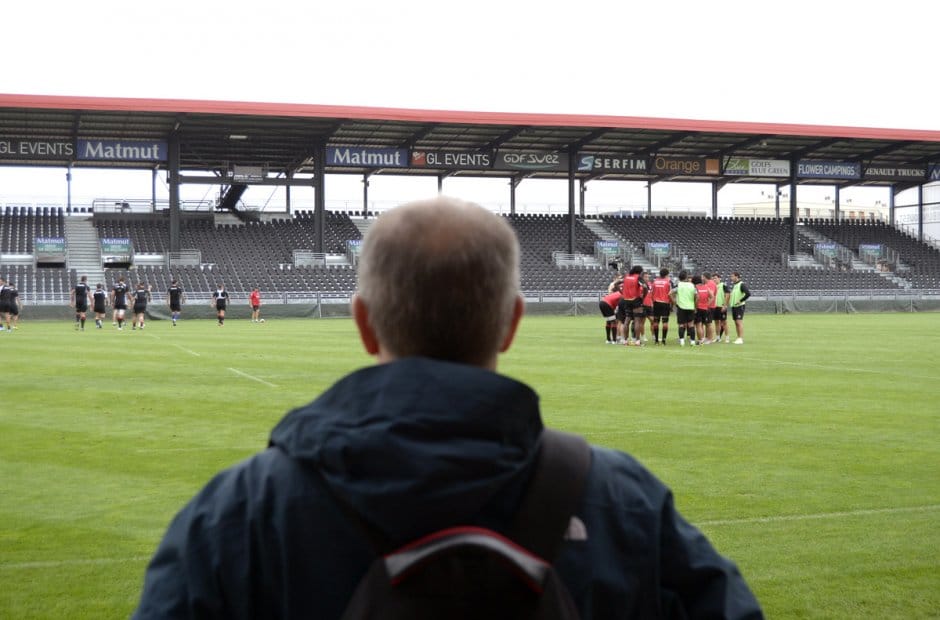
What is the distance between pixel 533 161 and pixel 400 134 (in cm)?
791

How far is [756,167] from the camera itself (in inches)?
2416

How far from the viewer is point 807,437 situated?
10266 millimetres

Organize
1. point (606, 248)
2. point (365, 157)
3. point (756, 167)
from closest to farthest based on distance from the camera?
point (365, 157) → point (606, 248) → point (756, 167)

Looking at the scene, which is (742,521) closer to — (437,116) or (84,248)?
(437,116)

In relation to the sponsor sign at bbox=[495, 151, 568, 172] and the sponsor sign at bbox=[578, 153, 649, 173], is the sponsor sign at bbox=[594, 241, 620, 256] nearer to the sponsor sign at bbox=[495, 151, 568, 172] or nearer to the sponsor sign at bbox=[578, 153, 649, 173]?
the sponsor sign at bbox=[578, 153, 649, 173]

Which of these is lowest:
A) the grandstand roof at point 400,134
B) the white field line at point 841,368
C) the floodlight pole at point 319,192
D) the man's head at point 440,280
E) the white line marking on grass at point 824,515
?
the white line marking on grass at point 824,515

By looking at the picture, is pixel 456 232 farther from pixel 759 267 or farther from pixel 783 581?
pixel 759 267

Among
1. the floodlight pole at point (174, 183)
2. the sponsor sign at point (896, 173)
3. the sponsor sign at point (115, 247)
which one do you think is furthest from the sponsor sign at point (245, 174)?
the sponsor sign at point (896, 173)

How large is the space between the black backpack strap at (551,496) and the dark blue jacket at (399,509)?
24 mm

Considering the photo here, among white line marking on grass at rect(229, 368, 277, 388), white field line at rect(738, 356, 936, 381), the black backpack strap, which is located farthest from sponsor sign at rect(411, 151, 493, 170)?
the black backpack strap

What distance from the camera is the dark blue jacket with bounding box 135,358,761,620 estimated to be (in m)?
1.73

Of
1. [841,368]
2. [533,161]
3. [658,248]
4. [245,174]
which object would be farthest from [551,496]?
[658,248]

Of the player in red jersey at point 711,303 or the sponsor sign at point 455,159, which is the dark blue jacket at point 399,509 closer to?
the player in red jersey at point 711,303

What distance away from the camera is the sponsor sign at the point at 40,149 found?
50094 millimetres
